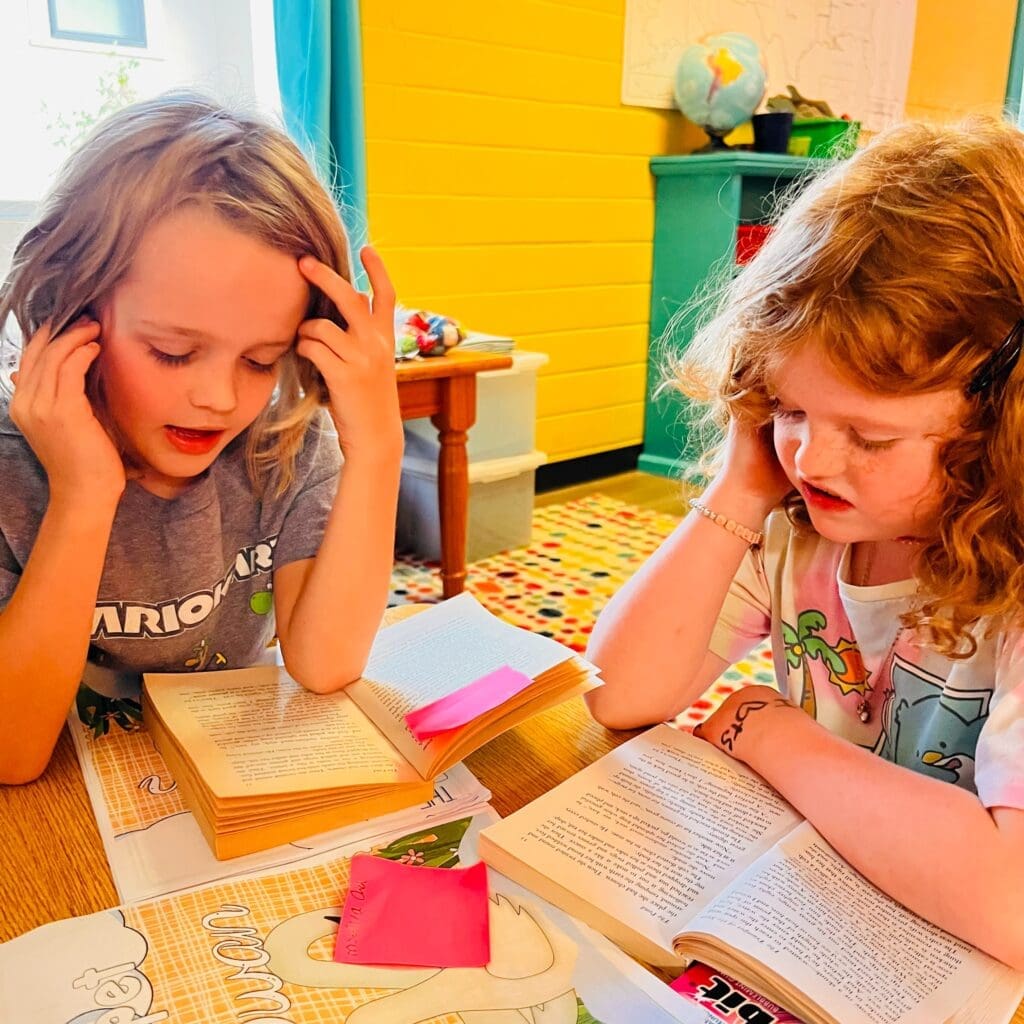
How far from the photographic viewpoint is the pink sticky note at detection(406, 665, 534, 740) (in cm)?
71

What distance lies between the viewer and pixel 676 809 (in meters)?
0.66

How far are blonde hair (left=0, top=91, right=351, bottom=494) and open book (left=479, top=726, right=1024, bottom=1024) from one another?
0.49 metres

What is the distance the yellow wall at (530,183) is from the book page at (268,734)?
205cm

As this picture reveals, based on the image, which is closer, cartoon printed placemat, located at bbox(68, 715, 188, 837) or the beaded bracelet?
cartoon printed placemat, located at bbox(68, 715, 188, 837)

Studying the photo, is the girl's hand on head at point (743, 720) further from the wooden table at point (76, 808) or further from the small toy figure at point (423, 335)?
the small toy figure at point (423, 335)

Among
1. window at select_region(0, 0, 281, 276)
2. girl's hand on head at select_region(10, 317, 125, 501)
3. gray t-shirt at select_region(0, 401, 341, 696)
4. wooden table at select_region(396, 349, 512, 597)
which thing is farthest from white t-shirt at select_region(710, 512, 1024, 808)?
window at select_region(0, 0, 281, 276)

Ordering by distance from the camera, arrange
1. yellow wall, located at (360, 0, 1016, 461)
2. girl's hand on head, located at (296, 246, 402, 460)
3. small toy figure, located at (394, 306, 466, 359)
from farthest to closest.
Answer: yellow wall, located at (360, 0, 1016, 461)
small toy figure, located at (394, 306, 466, 359)
girl's hand on head, located at (296, 246, 402, 460)

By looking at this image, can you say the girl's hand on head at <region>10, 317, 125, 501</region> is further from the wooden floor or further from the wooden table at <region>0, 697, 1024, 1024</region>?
the wooden floor

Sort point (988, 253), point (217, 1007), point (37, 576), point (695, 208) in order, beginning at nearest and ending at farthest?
point (217, 1007) < point (988, 253) < point (37, 576) < point (695, 208)

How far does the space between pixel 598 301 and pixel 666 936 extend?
302 centimetres

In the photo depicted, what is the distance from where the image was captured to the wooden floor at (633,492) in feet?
10.8

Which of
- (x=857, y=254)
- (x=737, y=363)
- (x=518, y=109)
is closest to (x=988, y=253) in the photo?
(x=857, y=254)

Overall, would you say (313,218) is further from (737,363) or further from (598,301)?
(598,301)

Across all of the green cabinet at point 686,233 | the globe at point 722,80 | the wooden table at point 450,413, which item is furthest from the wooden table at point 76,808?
the globe at point 722,80
